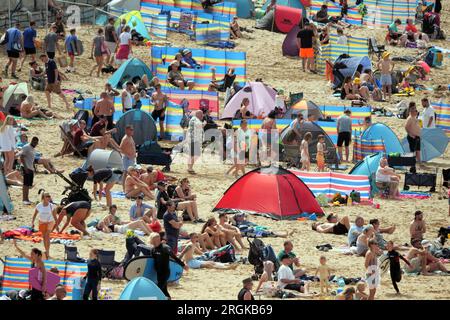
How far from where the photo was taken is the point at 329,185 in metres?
25.5

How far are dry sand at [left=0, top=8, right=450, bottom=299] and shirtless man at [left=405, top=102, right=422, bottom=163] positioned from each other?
21.9 inches

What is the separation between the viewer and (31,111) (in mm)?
28734

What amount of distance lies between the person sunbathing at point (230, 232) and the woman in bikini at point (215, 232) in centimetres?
7

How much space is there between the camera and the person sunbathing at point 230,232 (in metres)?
21.8

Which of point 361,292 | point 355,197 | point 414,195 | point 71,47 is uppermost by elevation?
point 71,47

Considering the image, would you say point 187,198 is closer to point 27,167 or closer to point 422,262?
point 27,167

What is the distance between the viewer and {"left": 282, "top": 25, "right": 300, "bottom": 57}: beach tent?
37.3 m

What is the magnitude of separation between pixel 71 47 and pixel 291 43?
7009 mm

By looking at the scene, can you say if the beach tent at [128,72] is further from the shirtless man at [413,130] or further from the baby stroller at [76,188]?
the baby stroller at [76,188]

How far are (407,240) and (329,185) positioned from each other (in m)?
2.38

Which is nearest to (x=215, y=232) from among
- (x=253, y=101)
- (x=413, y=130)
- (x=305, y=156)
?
(x=305, y=156)

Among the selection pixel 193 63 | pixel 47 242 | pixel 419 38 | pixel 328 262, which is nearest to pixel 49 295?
pixel 47 242
